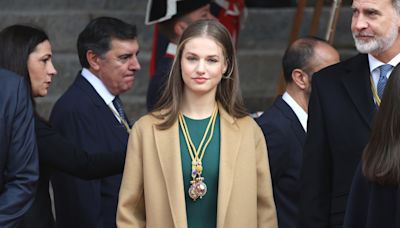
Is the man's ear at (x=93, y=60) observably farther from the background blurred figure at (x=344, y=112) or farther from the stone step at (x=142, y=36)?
the stone step at (x=142, y=36)

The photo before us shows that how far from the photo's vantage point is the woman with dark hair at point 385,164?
152 inches

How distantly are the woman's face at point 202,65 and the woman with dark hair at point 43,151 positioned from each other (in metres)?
0.70

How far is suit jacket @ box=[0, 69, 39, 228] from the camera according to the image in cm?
476

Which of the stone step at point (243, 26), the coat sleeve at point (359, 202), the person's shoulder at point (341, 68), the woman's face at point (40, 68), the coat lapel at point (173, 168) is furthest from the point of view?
the stone step at point (243, 26)

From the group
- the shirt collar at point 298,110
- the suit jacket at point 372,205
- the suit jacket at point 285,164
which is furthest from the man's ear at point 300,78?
the suit jacket at point 372,205

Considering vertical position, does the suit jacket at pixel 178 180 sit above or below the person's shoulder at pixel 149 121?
below

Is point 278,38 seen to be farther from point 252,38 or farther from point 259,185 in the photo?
point 259,185

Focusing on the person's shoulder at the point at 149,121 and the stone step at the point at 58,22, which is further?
the stone step at the point at 58,22

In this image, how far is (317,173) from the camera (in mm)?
4820

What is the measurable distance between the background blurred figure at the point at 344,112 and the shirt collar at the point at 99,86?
1392 millimetres

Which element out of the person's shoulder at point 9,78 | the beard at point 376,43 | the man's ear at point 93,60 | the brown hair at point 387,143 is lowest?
the man's ear at point 93,60

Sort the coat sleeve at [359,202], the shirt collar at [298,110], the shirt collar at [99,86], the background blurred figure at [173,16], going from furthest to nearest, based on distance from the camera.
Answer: the background blurred figure at [173,16] < the shirt collar at [99,86] < the shirt collar at [298,110] < the coat sleeve at [359,202]

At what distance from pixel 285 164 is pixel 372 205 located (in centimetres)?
147

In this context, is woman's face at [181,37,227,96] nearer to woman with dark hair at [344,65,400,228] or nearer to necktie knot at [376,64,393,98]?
necktie knot at [376,64,393,98]
